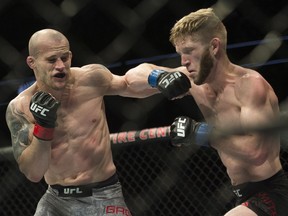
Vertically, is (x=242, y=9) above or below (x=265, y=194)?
below

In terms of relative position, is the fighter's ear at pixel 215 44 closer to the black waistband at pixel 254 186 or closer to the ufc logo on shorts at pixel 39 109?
the black waistband at pixel 254 186

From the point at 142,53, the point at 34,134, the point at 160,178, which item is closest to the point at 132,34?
the point at 142,53

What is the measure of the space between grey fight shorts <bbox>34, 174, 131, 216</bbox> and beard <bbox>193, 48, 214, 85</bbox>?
1.82 ft

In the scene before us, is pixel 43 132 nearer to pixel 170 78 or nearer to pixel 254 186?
pixel 170 78

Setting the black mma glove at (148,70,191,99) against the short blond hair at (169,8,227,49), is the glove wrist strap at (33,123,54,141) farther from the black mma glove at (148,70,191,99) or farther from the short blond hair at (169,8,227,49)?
the short blond hair at (169,8,227,49)

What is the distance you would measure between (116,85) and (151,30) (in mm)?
1938

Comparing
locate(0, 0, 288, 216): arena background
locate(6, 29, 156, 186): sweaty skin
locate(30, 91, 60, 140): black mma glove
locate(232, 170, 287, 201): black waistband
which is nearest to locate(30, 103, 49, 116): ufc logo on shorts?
locate(30, 91, 60, 140): black mma glove

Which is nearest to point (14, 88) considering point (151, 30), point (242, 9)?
point (151, 30)

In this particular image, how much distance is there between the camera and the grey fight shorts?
2178 mm

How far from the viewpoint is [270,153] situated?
1.92 metres

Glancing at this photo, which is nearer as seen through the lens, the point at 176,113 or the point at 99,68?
the point at 99,68

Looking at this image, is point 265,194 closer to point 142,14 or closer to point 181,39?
point 181,39

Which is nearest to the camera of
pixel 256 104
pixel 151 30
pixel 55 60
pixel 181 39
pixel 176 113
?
pixel 256 104

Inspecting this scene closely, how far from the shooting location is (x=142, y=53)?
15.0 feet
